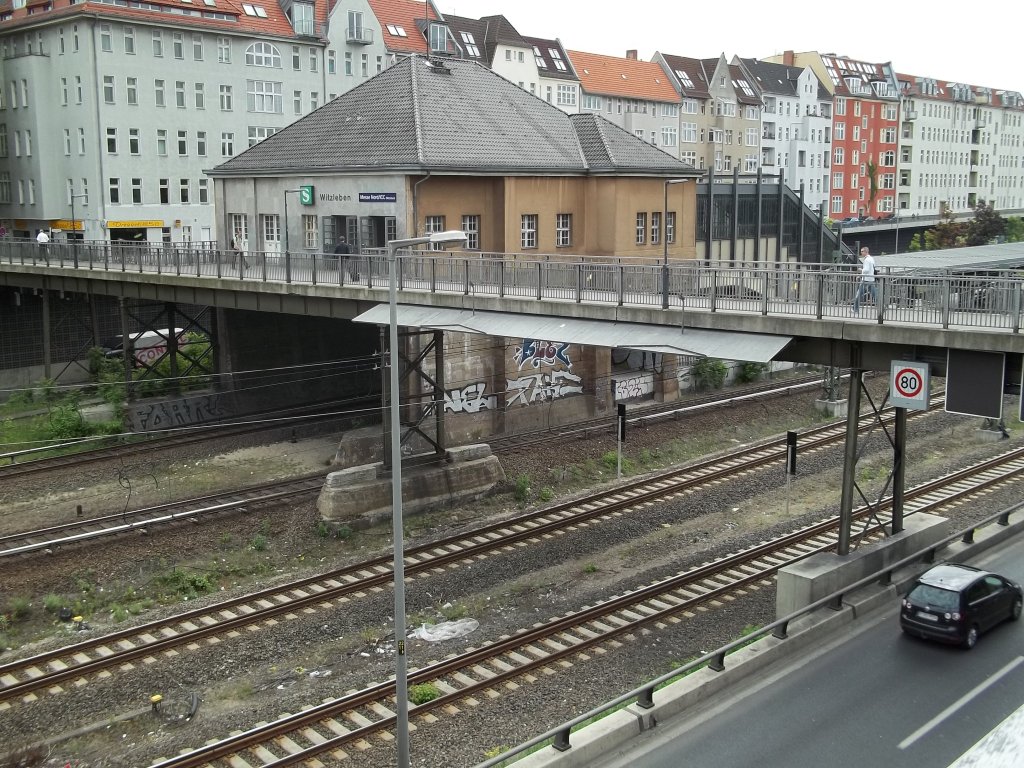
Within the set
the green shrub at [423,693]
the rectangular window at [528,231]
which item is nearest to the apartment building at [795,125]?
the rectangular window at [528,231]

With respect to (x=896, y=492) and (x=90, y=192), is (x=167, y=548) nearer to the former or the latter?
(x=896, y=492)

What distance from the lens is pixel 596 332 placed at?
2320cm

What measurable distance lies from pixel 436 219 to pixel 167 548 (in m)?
14.8

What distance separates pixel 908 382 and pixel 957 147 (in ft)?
375

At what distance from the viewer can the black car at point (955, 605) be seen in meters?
18.2

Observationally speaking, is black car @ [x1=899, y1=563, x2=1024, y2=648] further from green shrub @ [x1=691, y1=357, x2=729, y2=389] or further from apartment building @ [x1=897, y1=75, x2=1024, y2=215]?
apartment building @ [x1=897, y1=75, x2=1024, y2=215]

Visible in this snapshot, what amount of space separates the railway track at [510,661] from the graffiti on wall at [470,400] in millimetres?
13305

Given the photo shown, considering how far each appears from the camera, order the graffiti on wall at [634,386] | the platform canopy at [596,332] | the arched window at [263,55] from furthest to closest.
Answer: the arched window at [263,55], the graffiti on wall at [634,386], the platform canopy at [596,332]

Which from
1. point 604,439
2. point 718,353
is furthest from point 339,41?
point 718,353

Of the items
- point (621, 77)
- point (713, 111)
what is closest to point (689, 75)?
point (713, 111)

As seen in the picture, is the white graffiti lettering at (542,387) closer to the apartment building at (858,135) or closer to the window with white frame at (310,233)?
the window with white frame at (310,233)

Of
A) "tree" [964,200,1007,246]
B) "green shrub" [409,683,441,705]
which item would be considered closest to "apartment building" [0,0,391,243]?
"green shrub" [409,683,441,705]

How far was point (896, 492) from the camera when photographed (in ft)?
72.2

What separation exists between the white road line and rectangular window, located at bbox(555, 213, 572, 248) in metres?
24.7
